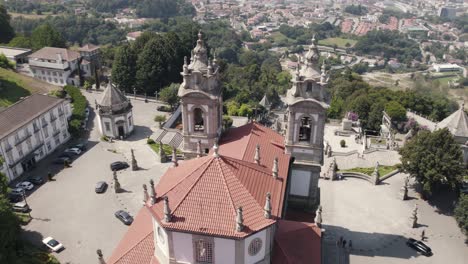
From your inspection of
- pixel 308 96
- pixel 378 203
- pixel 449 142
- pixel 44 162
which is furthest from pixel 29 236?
pixel 449 142

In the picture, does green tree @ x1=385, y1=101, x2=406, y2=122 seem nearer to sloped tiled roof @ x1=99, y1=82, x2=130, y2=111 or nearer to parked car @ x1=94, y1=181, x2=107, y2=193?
sloped tiled roof @ x1=99, y1=82, x2=130, y2=111

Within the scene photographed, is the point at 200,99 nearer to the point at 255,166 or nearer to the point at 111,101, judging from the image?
the point at 255,166

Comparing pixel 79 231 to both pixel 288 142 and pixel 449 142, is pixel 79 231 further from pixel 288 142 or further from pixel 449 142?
pixel 449 142

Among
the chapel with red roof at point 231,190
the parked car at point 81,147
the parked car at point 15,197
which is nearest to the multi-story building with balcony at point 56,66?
the parked car at point 81,147

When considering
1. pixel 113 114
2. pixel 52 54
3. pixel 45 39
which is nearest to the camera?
pixel 113 114

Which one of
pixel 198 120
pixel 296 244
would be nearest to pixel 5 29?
pixel 198 120
